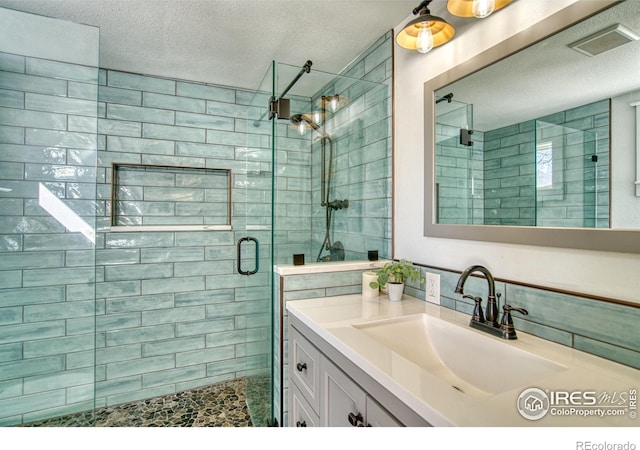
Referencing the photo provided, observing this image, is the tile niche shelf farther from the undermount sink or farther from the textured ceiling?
the undermount sink

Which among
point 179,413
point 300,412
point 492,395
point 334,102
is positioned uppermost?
point 334,102

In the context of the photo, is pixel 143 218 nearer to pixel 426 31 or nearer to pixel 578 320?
pixel 426 31

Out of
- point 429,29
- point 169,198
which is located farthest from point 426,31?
point 169,198

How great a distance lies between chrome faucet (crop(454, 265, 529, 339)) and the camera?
109 centimetres

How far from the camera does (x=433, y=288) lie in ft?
5.05

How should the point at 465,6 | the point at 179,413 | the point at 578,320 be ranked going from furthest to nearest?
the point at 179,413
the point at 465,6
the point at 578,320

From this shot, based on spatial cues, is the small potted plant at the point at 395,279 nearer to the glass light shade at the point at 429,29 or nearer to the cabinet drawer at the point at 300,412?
the cabinet drawer at the point at 300,412

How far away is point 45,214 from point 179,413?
1.61 meters

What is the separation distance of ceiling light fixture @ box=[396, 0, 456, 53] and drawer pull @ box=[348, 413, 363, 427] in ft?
5.03

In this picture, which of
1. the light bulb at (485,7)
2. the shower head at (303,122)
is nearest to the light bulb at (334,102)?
the shower head at (303,122)

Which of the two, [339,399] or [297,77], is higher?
[297,77]

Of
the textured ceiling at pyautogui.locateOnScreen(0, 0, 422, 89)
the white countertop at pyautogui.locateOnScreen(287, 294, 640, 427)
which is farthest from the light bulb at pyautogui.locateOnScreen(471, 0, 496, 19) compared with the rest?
the white countertop at pyautogui.locateOnScreen(287, 294, 640, 427)

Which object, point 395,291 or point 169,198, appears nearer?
point 395,291
